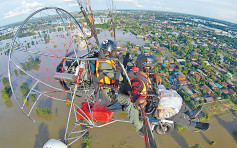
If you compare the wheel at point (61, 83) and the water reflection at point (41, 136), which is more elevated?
the wheel at point (61, 83)

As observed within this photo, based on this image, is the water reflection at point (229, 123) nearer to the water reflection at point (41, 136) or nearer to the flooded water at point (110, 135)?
the flooded water at point (110, 135)

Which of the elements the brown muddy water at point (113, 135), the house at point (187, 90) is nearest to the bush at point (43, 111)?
the brown muddy water at point (113, 135)

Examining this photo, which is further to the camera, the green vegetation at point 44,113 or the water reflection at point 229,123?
the green vegetation at point 44,113

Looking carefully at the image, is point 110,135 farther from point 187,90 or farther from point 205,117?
point 187,90

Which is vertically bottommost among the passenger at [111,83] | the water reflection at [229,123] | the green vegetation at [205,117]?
the water reflection at [229,123]

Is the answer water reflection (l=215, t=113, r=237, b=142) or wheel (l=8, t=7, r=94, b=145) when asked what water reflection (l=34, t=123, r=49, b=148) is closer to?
wheel (l=8, t=7, r=94, b=145)

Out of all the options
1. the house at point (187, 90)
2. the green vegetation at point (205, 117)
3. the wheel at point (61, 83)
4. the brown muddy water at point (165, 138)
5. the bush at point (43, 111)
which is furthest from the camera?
the house at point (187, 90)

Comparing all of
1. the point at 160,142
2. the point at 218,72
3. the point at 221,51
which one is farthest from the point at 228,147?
the point at 221,51
